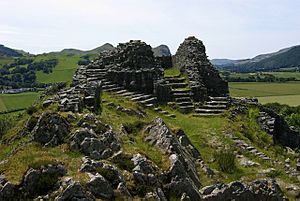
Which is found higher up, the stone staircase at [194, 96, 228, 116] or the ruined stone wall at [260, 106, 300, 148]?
the stone staircase at [194, 96, 228, 116]

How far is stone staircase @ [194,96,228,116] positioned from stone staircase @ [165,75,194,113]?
748mm

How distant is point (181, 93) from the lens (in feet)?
106

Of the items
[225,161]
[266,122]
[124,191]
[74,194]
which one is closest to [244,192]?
[124,191]

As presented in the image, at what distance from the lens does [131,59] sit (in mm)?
33469

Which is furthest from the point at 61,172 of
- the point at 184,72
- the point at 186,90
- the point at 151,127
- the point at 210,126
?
the point at 184,72

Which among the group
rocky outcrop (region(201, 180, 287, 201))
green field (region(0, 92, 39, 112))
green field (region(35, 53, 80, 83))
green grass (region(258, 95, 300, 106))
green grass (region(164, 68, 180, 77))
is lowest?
green grass (region(258, 95, 300, 106))

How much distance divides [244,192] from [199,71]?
880 inches

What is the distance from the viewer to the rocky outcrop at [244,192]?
1358 cm

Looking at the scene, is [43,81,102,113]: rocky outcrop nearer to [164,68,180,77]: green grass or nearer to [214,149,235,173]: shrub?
[214,149,235,173]: shrub

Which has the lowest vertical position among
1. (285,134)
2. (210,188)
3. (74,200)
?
(285,134)

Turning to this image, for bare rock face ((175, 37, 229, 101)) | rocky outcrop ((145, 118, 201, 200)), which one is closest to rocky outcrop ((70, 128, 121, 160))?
rocky outcrop ((145, 118, 201, 200))

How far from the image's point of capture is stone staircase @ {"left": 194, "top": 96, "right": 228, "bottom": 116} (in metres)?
29.5

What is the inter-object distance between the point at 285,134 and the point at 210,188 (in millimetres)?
19049

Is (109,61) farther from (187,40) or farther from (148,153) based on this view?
(148,153)
